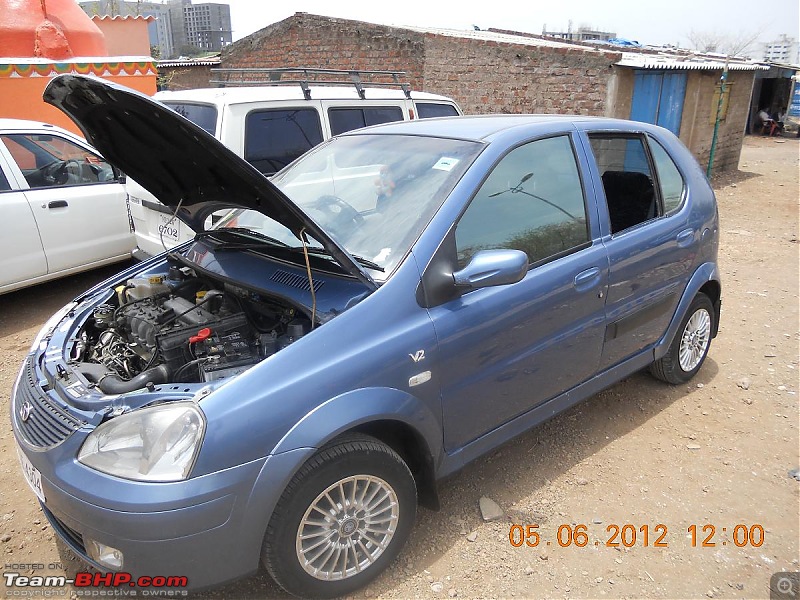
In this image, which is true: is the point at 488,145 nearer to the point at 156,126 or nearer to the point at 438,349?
the point at 438,349

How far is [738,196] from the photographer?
11836mm

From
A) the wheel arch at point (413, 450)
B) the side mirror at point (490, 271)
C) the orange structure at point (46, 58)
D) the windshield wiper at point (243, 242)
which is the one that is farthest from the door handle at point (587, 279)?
the orange structure at point (46, 58)

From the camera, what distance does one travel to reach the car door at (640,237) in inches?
130

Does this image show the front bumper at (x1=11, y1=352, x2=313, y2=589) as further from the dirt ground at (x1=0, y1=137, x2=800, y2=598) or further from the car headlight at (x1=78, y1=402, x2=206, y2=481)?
the dirt ground at (x1=0, y1=137, x2=800, y2=598)

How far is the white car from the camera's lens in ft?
17.5

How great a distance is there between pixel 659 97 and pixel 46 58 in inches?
430

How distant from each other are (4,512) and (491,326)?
8.67 ft

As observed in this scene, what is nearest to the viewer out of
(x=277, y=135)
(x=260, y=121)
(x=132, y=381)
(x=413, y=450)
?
(x=132, y=381)

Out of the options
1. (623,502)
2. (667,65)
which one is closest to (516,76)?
(667,65)

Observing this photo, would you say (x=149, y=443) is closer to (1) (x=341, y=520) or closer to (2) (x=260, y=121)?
(1) (x=341, y=520)

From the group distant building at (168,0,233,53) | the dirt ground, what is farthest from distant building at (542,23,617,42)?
distant building at (168,0,233,53)

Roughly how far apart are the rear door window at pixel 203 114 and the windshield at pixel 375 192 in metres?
1.69

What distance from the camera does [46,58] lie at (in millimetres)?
9875

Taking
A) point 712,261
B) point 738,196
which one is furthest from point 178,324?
point 738,196
